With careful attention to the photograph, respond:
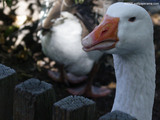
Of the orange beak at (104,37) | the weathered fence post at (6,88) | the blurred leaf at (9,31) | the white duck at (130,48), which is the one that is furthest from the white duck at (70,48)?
the weathered fence post at (6,88)

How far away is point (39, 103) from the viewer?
3.92ft

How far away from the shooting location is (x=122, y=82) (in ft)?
5.44

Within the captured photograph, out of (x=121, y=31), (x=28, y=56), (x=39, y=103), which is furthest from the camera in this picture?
(x=28, y=56)

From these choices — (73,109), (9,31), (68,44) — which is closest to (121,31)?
(73,109)

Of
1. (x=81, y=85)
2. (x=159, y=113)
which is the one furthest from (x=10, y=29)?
(x=159, y=113)

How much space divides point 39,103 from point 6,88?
231mm

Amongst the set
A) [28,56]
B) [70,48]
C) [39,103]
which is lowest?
[28,56]

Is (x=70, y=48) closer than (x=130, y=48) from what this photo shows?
No

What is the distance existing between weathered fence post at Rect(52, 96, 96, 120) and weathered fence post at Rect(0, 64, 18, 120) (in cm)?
32

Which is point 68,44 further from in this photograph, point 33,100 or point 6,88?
point 33,100

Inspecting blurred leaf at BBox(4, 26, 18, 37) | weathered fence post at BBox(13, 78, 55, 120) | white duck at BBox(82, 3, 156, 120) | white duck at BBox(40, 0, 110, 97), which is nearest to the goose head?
white duck at BBox(82, 3, 156, 120)

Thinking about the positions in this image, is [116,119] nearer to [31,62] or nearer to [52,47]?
[52,47]

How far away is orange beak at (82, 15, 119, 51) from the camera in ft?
4.75

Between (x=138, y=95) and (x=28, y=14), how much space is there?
322 centimetres
